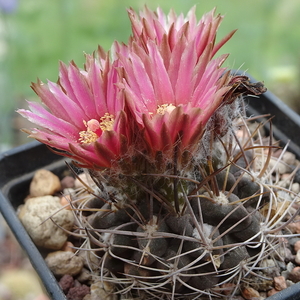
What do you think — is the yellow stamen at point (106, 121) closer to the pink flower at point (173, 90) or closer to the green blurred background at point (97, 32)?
the pink flower at point (173, 90)

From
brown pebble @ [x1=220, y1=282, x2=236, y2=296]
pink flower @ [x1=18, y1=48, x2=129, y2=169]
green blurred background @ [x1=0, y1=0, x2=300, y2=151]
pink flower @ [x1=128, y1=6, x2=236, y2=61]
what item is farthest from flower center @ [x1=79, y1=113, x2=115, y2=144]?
green blurred background @ [x1=0, y1=0, x2=300, y2=151]

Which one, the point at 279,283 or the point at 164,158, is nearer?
the point at 164,158

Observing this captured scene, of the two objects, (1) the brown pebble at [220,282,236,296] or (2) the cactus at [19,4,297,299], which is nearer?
(2) the cactus at [19,4,297,299]

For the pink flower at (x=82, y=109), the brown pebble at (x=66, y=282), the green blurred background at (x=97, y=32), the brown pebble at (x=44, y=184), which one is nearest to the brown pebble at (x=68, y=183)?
the brown pebble at (x=44, y=184)

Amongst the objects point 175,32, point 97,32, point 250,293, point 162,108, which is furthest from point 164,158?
point 97,32

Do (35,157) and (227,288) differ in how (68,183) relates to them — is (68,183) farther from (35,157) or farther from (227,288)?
(227,288)

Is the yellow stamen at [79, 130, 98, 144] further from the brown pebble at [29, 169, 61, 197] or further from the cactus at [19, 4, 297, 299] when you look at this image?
the brown pebble at [29, 169, 61, 197]

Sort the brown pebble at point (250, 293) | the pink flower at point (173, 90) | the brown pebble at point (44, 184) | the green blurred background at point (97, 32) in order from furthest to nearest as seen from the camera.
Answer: the green blurred background at point (97, 32) < the brown pebble at point (44, 184) < the brown pebble at point (250, 293) < the pink flower at point (173, 90)
